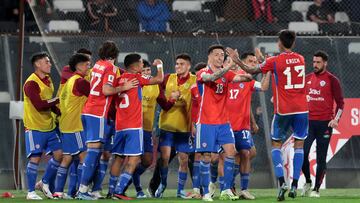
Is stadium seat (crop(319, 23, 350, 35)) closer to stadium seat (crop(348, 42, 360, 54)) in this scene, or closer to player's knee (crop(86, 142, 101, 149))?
stadium seat (crop(348, 42, 360, 54))

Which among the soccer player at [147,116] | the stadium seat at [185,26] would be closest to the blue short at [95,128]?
the soccer player at [147,116]

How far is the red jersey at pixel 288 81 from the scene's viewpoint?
15.6m

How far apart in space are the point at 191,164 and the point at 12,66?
15.0 feet

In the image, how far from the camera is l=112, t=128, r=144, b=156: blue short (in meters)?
15.7

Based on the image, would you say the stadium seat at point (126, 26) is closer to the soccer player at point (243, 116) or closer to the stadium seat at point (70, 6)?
the stadium seat at point (70, 6)

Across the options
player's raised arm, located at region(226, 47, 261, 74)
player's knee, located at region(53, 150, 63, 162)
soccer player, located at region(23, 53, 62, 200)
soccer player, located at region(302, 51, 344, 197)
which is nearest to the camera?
player's raised arm, located at region(226, 47, 261, 74)

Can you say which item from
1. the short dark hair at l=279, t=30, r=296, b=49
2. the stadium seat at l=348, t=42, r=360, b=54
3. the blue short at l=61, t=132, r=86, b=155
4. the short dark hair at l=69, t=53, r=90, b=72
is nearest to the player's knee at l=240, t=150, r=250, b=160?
the short dark hair at l=279, t=30, r=296, b=49

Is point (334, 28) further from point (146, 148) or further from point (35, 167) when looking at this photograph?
point (35, 167)

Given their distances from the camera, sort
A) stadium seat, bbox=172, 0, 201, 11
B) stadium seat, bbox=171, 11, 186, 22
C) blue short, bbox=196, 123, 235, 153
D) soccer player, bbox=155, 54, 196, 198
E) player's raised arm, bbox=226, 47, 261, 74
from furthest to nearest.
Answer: stadium seat, bbox=172, 0, 201, 11, stadium seat, bbox=171, 11, 186, 22, soccer player, bbox=155, 54, 196, 198, blue short, bbox=196, 123, 235, 153, player's raised arm, bbox=226, 47, 261, 74

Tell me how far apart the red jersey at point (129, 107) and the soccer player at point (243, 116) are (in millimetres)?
1622

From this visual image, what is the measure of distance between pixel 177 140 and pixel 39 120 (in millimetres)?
2322

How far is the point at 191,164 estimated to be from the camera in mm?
18062

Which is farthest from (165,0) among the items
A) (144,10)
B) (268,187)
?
(268,187)

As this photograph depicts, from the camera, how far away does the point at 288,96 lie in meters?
15.8
